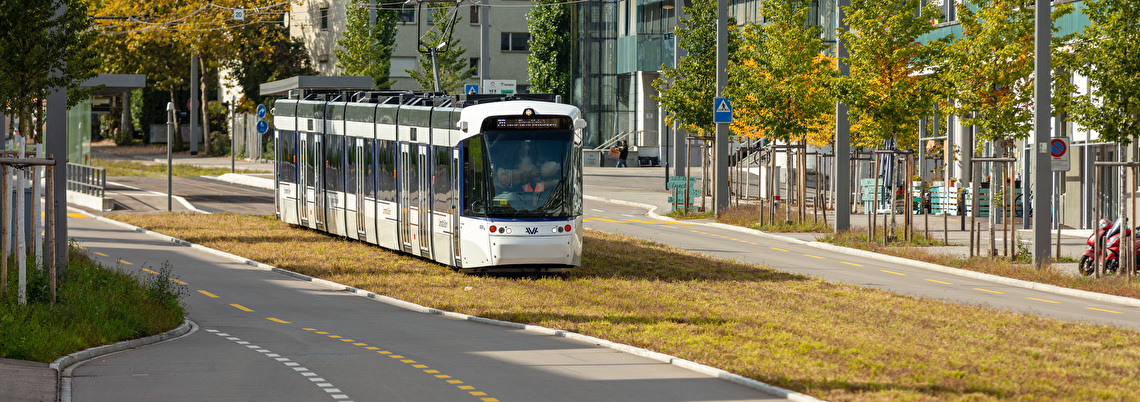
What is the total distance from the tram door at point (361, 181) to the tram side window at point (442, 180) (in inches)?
157

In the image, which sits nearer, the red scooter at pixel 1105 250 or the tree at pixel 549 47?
the red scooter at pixel 1105 250

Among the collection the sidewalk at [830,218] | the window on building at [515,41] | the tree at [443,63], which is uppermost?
the window on building at [515,41]

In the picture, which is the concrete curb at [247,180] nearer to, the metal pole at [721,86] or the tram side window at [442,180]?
the metal pole at [721,86]

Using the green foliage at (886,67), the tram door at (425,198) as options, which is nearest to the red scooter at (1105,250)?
the green foliage at (886,67)

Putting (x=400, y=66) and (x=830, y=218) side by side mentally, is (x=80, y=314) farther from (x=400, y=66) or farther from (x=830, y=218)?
(x=400, y=66)

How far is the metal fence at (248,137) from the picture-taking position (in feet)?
241

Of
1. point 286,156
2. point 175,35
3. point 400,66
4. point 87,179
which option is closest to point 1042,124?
point 286,156

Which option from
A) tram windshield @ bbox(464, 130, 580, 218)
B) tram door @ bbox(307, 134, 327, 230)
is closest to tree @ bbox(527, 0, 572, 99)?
tram door @ bbox(307, 134, 327, 230)

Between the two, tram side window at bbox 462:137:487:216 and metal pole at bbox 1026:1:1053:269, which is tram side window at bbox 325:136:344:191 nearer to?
tram side window at bbox 462:137:487:216

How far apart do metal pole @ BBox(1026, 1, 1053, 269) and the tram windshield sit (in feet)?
26.8

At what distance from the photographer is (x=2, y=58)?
671 inches

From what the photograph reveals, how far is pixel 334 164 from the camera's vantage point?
29.5m

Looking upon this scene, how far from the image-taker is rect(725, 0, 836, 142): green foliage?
34.6m

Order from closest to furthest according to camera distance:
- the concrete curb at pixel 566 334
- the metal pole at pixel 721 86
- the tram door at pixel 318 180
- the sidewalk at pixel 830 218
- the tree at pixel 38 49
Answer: the concrete curb at pixel 566 334 < the tree at pixel 38 49 < the sidewalk at pixel 830 218 < the tram door at pixel 318 180 < the metal pole at pixel 721 86
